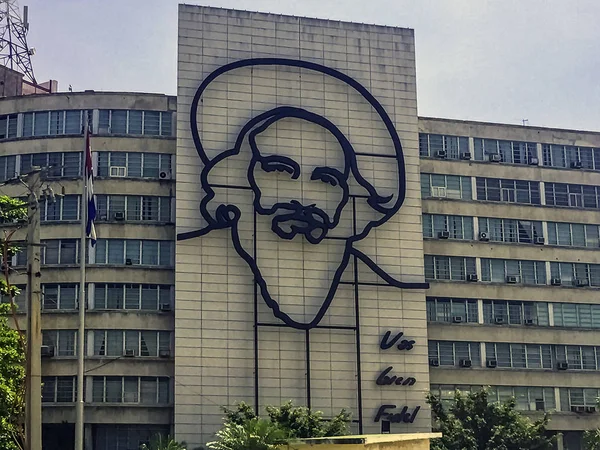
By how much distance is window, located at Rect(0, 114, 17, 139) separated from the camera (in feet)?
181

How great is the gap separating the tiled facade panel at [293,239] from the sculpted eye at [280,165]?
37 cm

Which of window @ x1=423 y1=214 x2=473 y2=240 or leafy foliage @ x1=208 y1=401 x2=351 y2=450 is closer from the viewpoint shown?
leafy foliage @ x1=208 y1=401 x2=351 y2=450

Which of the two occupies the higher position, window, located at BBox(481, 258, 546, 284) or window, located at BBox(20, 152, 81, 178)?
window, located at BBox(20, 152, 81, 178)

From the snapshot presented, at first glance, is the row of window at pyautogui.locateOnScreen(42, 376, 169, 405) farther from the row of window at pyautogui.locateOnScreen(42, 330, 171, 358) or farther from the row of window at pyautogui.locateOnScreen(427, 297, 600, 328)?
the row of window at pyautogui.locateOnScreen(427, 297, 600, 328)

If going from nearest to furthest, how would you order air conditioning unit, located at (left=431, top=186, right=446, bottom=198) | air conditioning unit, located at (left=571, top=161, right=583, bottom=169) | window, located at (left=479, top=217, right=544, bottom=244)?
air conditioning unit, located at (left=431, top=186, right=446, bottom=198) < window, located at (left=479, top=217, right=544, bottom=244) < air conditioning unit, located at (left=571, top=161, right=583, bottom=169)

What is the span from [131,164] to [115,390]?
1199 centimetres

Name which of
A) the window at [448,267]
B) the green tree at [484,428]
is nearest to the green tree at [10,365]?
the green tree at [484,428]

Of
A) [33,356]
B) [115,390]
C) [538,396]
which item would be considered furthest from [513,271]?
[33,356]

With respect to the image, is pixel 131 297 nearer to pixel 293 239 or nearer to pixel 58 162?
pixel 58 162

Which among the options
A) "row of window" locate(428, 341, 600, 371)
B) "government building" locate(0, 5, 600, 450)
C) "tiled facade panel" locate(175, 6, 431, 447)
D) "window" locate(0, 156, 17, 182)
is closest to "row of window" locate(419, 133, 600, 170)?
"government building" locate(0, 5, 600, 450)

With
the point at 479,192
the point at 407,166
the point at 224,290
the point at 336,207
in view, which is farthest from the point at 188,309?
the point at 479,192

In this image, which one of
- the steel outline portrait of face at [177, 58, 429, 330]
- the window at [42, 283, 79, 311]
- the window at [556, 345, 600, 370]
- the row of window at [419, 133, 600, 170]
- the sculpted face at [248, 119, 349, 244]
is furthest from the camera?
the row of window at [419, 133, 600, 170]

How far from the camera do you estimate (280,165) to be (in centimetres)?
5284

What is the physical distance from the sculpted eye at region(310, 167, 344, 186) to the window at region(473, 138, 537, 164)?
34.1 ft
